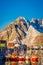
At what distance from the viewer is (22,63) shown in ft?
82.4

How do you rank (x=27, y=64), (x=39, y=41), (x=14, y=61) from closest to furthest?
(x=14, y=61) < (x=27, y=64) < (x=39, y=41)

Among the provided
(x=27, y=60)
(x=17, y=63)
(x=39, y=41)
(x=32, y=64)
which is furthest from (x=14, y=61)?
(x=39, y=41)

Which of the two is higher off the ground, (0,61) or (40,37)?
(40,37)

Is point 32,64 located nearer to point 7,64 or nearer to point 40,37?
point 7,64

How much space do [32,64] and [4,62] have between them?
2.64m

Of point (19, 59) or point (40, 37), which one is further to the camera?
point (40, 37)

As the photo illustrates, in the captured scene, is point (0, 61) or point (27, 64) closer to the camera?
point (0, 61)

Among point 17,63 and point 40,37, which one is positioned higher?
point 40,37

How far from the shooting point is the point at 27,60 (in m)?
27.9

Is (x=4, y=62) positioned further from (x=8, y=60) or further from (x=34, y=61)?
(x=34, y=61)

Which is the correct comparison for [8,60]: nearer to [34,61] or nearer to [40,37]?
[34,61]

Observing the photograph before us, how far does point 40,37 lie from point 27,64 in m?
148

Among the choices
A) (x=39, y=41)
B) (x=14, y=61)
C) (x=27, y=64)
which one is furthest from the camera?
(x=39, y=41)

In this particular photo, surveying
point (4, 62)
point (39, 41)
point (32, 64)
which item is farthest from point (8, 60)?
point (39, 41)
